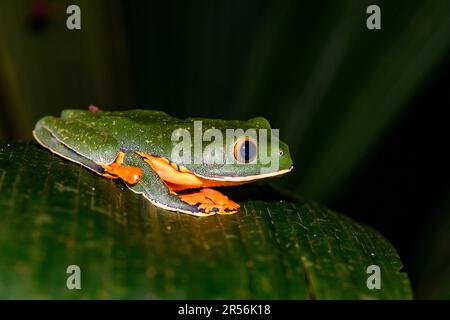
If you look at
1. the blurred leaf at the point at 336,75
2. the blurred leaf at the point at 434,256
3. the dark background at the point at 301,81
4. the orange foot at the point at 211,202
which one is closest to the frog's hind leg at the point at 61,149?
the orange foot at the point at 211,202

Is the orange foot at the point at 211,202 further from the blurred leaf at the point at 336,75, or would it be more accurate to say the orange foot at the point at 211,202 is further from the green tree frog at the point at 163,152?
the blurred leaf at the point at 336,75

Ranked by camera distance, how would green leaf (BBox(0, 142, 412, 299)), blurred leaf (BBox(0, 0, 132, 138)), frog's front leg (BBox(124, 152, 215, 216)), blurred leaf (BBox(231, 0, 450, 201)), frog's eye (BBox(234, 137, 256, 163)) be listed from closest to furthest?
green leaf (BBox(0, 142, 412, 299)) < frog's front leg (BBox(124, 152, 215, 216)) < frog's eye (BBox(234, 137, 256, 163)) < blurred leaf (BBox(231, 0, 450, 201)) < blurred leaf (BBox(0, 0, 132, 138))

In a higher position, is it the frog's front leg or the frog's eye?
the frog's eye

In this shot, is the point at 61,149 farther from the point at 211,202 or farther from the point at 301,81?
the point at 301,81

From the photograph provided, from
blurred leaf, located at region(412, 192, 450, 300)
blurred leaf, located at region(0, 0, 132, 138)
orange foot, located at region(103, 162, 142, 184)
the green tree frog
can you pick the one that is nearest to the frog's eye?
the green tree frog

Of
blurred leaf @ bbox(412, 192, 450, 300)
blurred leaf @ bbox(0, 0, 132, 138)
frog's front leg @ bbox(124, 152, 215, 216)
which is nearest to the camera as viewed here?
frog's front leg @ bbox(124, 152, 215, 216)

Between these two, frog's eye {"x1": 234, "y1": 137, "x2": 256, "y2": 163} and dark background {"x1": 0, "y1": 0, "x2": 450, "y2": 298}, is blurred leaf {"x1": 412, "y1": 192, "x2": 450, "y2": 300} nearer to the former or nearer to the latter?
dark background {"x1": 0, "y1": 0, "x2": 450, "y2": 298}
